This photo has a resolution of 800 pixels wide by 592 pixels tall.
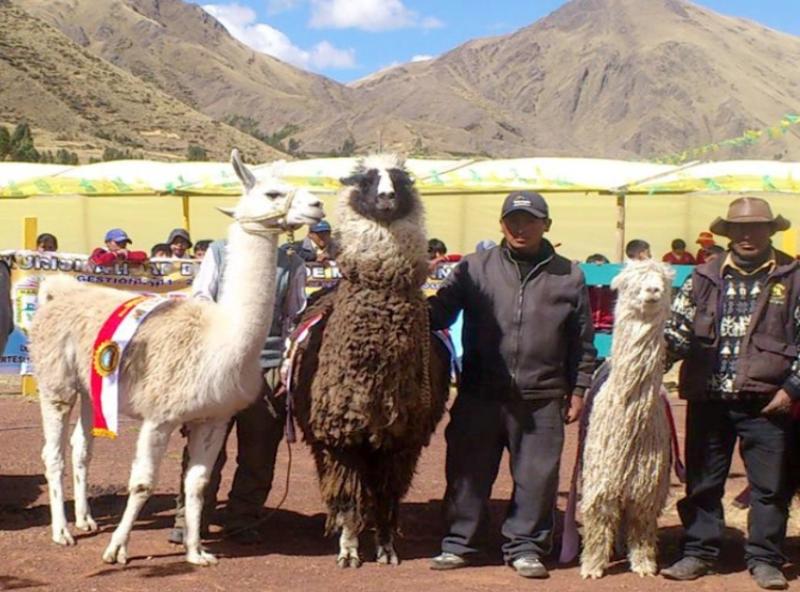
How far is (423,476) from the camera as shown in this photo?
788cm

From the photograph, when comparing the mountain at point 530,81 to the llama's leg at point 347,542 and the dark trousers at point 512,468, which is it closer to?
the dark trousers at point 512,468

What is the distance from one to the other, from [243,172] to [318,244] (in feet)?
7.08

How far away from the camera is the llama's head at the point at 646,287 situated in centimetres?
520

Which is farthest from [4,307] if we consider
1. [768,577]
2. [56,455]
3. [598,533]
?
[768,577]

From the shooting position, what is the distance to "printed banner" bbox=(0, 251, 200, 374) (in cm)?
1095

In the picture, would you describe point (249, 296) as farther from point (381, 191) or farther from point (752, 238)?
point (752, 238)

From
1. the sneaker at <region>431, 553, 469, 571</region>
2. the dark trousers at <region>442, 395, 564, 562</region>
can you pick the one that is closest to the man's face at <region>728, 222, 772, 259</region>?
the dark trousers at <region>442, 395, 564, 562</region>

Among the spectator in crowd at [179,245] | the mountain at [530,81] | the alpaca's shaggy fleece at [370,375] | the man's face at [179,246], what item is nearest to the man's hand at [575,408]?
the alpaca's shaggy fleece at [370,375]

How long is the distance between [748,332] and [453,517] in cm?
174

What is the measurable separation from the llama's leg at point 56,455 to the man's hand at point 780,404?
3613 millimetres

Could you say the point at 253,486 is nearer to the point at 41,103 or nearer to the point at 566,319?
the point at 566,319

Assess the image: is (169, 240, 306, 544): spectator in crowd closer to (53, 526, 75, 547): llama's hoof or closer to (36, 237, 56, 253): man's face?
(53, 526, 75, 547): llama's hoof

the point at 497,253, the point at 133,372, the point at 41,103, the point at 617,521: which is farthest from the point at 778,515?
the point at 41,103

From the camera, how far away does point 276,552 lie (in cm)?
593
